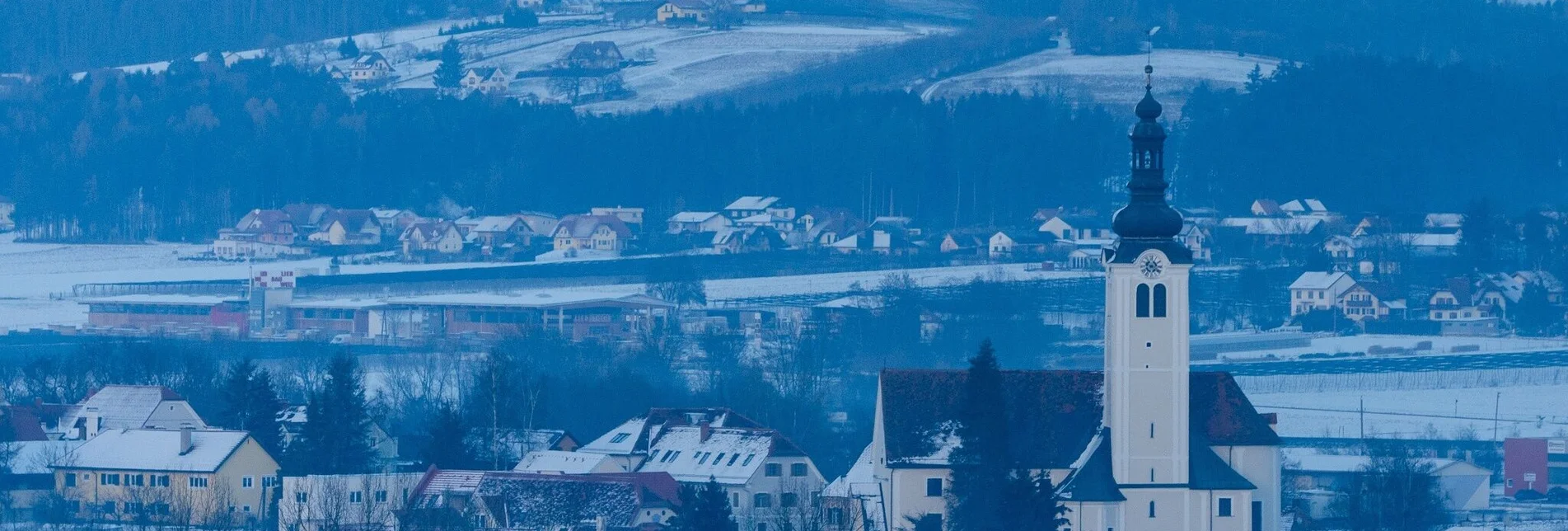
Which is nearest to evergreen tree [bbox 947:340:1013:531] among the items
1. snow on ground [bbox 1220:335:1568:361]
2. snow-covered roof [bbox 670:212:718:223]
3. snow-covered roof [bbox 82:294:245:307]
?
snow on ground [bbox 1220:335:1568:361]

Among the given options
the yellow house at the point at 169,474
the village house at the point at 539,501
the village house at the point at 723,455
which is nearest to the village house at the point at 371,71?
the village house at the point at 723,455

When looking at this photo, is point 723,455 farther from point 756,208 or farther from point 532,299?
point 756,208

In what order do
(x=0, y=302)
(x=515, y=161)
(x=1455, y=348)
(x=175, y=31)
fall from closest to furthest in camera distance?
A: (x=1455, y=348) < (x=0, y=302) < (x=515, y=161) < (x=175, y=31)

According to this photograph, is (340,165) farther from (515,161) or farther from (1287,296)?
(1287,296)

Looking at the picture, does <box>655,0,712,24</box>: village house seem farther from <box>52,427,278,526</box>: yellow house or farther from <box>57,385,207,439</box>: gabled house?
<box>52,427,278,526</box>: yellow house

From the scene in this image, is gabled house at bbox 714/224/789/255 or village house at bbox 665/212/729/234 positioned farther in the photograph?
village house at bbox 665/212/729/234

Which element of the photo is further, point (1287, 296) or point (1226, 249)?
point (1226, 249)

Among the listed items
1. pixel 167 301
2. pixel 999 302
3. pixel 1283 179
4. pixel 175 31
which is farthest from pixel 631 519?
pixel 175 31
